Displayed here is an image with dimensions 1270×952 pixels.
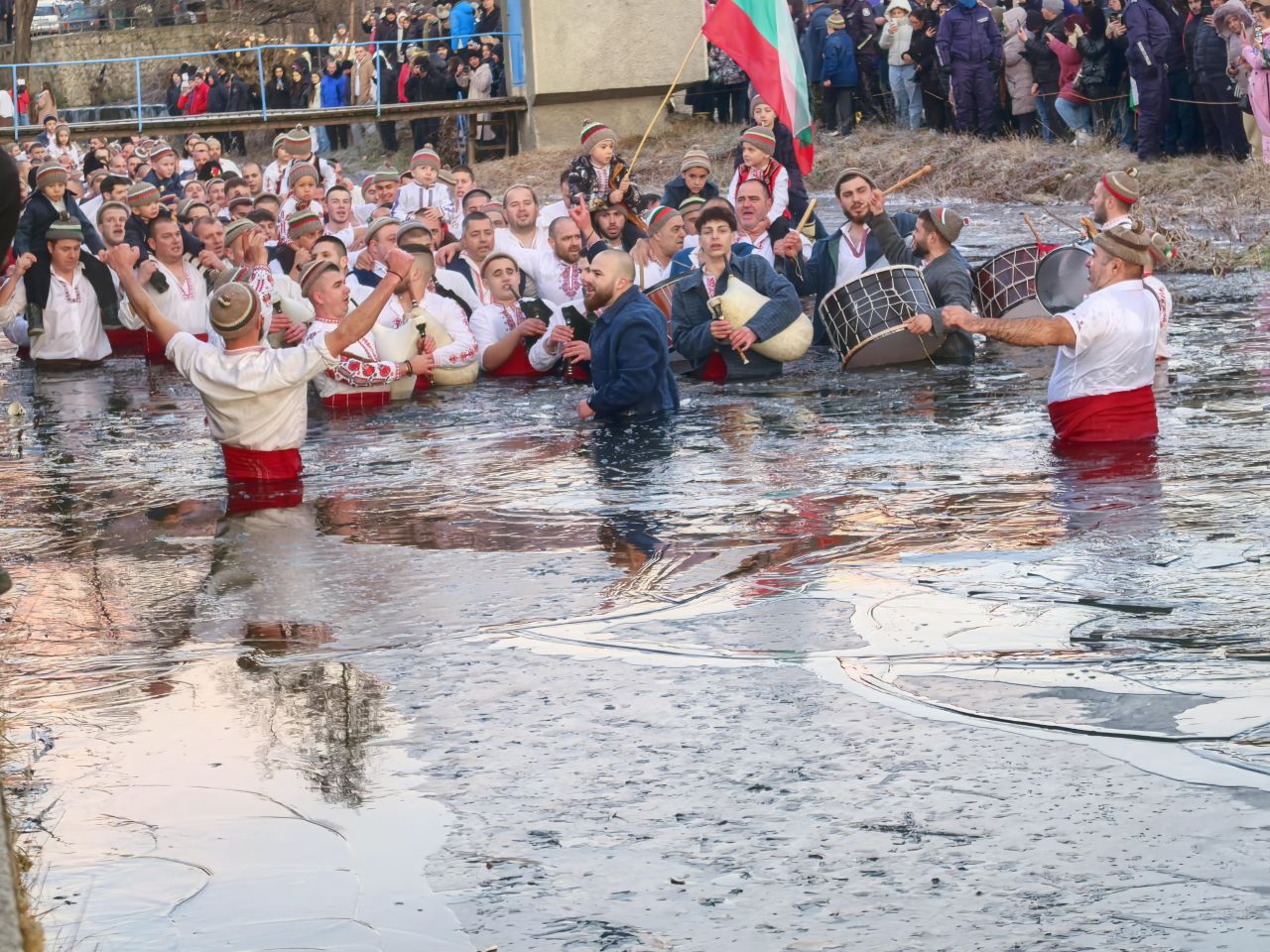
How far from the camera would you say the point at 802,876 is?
4602mm

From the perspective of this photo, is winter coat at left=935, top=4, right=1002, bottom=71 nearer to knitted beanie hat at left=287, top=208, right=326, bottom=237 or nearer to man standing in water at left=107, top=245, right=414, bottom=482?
knitted beanie hat at left=287, top=208, right=326, bottom=237

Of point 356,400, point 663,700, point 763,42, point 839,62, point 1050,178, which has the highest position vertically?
point 839,62

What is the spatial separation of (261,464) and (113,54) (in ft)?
158

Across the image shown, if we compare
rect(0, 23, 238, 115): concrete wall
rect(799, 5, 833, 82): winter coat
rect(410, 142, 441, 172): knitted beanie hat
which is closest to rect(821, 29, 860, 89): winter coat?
rect(799, 5, 833, 82): winter coat

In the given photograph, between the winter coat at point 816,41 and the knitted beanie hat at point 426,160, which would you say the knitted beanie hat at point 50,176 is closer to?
the knitted beanie hat at point 426,160

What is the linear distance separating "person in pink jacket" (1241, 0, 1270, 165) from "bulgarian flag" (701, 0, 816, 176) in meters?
4.81

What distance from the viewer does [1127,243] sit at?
9.30 metres

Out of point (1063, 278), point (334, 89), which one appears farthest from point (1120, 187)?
point (334, 89)

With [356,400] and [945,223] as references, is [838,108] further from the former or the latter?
[356,400]

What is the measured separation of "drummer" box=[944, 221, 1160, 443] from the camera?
9.30 metres

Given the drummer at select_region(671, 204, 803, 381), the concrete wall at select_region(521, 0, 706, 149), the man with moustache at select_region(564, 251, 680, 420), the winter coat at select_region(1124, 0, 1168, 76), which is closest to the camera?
the man with moustache at select_region(564, 251, 680, 420)

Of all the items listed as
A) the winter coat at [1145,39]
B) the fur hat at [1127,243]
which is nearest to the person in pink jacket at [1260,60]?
the winter coat at [1145,39]

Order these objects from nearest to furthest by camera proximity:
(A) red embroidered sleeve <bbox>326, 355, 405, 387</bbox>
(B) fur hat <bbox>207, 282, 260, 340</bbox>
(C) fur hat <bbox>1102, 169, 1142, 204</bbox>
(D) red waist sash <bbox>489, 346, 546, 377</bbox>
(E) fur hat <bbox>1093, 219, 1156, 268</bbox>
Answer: (E) fur hat <bbox>1093, 219, 1156, 268</bbox> → (B) fur hat <bbox>207, 282, 260, 340</bbox> → (C) fur hat <bbox>1102, 169, 1142, 204</bbox> → (A) red embroidered sleeve <bbox>326, 355, 405, 387</bbox> → (D) red waist sash <bbox>489, 346, 546, 377</bbox>

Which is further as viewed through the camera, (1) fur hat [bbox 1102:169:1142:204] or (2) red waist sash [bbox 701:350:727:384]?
(2) red waist sash [bbox 701:350:727:384]
